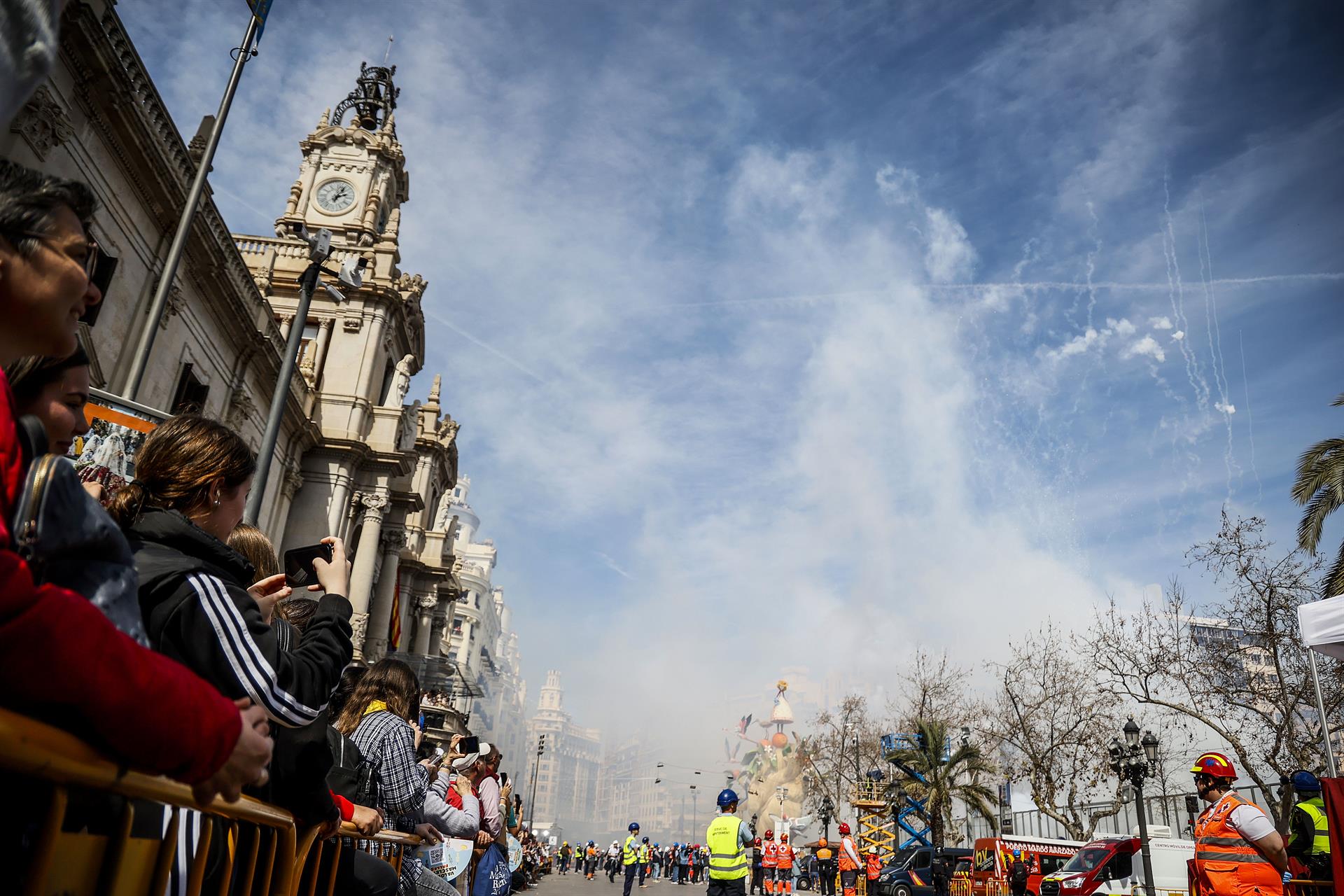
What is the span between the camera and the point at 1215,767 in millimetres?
6535

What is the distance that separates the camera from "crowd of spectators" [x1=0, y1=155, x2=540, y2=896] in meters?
1.29

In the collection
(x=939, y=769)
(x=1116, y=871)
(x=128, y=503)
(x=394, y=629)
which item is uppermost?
(x=394, y=629)

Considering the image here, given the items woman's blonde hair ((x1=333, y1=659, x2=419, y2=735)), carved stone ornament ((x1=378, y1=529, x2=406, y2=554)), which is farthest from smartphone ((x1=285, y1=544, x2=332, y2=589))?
carved stone ornament ((x1=378, y1=529, x2=406, y2=554))

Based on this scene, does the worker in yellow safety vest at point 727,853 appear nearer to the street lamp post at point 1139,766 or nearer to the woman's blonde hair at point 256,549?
the woman's blonde hair at point 256,549

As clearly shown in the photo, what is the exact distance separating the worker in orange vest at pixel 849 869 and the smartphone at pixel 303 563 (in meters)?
26.2

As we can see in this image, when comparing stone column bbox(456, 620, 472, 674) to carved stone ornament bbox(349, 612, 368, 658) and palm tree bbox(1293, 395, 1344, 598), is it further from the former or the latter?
palm tree bbox(1293, 395, 1344, 598)

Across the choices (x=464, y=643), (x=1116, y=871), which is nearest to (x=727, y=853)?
(x=1116, y=871)

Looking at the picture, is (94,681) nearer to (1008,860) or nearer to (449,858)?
(449,858)

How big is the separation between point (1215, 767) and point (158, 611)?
731cm

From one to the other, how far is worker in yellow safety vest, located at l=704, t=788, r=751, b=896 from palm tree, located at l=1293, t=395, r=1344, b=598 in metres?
15.3

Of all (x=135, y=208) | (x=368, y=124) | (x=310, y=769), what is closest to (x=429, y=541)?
(x=368, y=124)

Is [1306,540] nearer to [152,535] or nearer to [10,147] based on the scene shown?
[152,535]

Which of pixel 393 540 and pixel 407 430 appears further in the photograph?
pixel 393 540

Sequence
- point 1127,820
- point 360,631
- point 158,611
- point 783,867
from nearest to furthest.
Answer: point 158,611
point 783,867
point 360,631
point 1127,820
